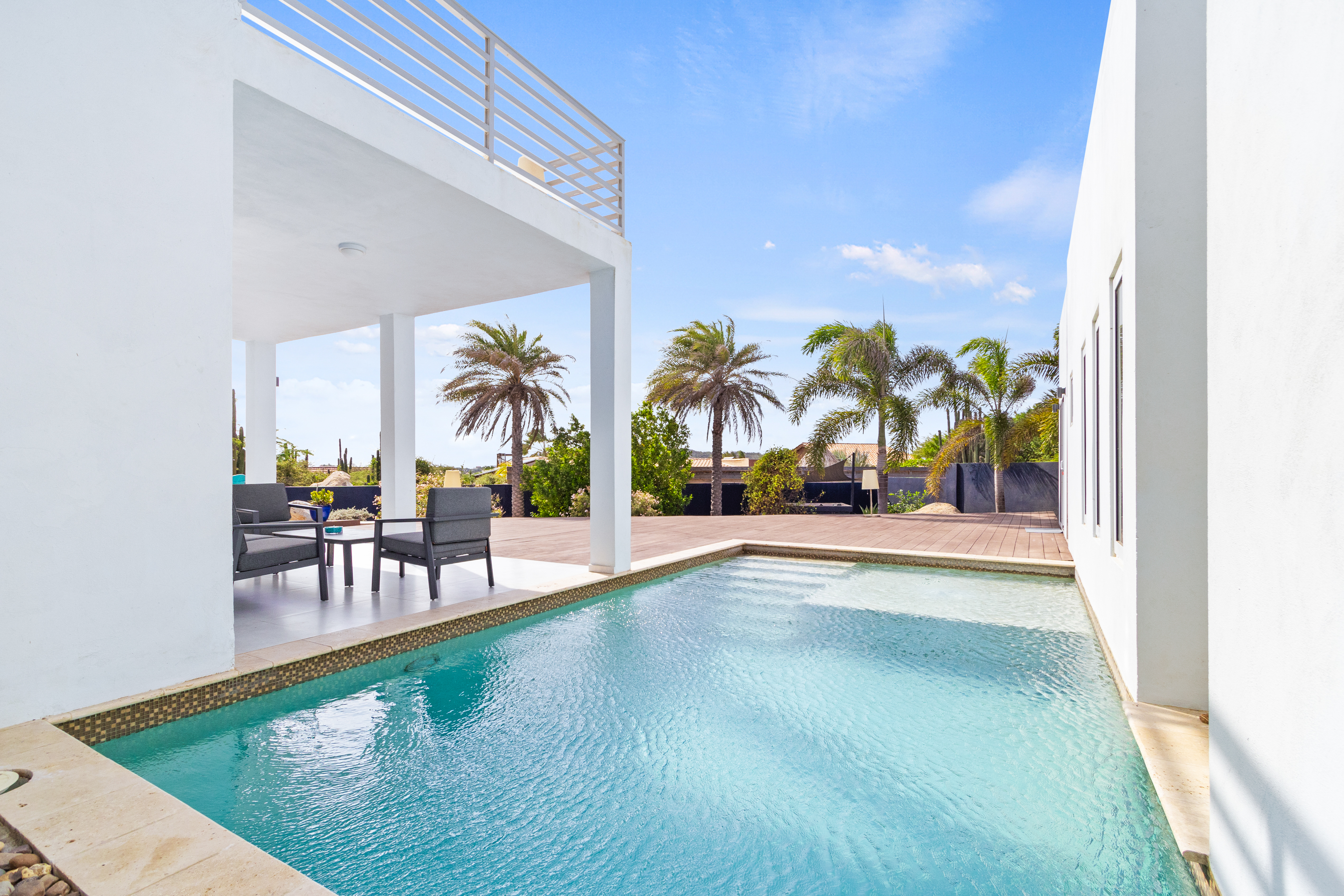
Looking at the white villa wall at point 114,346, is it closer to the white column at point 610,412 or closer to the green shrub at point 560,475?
the white column at point 610,412

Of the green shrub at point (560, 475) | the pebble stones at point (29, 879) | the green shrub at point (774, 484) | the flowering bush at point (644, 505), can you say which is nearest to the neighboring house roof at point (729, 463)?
the green shrub at point (774, 484)

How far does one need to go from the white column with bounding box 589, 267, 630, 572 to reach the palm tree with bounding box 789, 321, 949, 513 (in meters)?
10.1

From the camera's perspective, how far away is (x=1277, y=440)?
136cm

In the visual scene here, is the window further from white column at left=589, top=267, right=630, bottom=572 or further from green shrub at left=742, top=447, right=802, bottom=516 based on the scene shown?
green shrub at left=742, top=447, right=802, bottom=516

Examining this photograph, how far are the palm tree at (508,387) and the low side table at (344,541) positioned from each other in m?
8.85

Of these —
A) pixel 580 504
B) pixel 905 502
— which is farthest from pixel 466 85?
pixel 905 502

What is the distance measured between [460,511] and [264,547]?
1.43 m

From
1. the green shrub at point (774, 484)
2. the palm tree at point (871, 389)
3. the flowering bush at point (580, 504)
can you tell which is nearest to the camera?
the flowering bush at point (580, 504)

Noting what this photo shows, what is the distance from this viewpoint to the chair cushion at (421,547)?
17.9 ft

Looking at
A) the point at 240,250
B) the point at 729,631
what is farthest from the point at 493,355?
the point at 729,631

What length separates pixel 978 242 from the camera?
29453 mm

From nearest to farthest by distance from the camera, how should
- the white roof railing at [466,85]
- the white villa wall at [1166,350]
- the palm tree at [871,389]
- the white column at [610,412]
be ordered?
the white villa wall at [1166,350], the white roof railing at [466,85], the white column at [610,412], the palm tree at [871,389]

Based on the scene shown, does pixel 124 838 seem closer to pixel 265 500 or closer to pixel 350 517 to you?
pixel 265 500

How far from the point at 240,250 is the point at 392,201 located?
2.03 m
